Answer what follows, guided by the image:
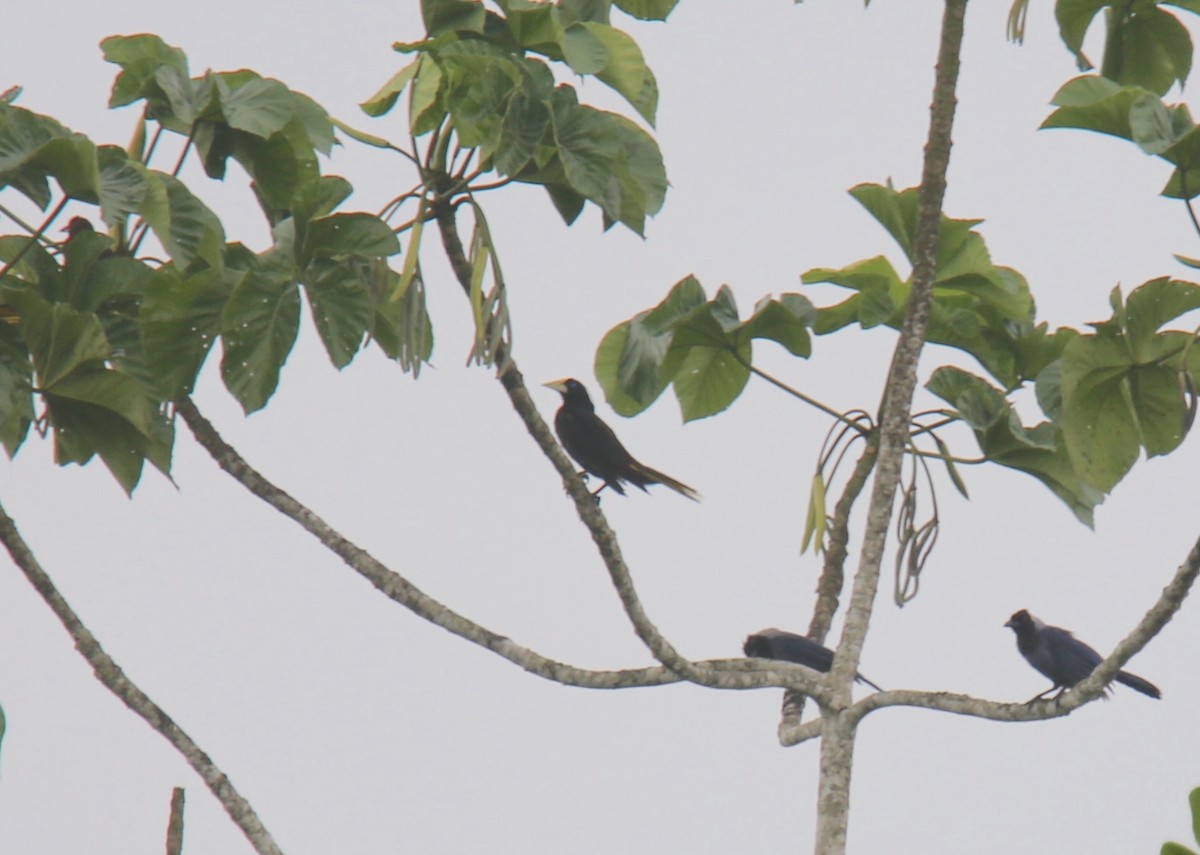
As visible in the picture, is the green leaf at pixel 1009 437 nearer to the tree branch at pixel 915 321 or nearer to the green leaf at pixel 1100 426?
the tree branch at pixel 915 321

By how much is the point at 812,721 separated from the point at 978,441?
1.01m

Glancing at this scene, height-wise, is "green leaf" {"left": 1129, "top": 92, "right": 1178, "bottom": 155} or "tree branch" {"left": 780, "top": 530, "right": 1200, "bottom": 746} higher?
"green leaf" {"left": 1129, "top": 92, "right": 1178, "bottom": 155}

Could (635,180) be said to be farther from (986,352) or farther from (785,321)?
(986,352)

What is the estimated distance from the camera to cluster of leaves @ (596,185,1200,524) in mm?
4066

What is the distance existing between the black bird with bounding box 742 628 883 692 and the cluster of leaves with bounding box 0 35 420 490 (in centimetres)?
340

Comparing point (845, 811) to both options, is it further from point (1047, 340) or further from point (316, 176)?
point (316, 176)

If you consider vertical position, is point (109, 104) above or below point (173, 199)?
above

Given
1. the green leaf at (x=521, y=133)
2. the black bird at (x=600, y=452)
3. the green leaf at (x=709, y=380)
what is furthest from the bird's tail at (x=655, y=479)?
the green leaf at (x=521, y=133)

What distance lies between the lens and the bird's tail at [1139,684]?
614 cm

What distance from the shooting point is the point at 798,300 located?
15.2ft

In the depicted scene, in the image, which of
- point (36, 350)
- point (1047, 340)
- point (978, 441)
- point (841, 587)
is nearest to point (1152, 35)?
point (1047, 340)

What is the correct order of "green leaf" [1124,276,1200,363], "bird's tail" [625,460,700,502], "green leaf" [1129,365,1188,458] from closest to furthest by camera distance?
"green leaf" [1124,276,1200,363], "green leaf" [1129,365,1188,458], "bird's tail" [625,460,700,502]

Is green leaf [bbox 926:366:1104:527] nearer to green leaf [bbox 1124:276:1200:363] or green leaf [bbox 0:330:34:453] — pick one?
green leaf [bbox 1124:276:1200:363]

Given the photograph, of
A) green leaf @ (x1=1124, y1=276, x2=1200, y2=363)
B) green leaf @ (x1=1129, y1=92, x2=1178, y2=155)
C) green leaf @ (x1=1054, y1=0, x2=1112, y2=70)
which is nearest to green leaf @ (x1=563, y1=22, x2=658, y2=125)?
green leaf @ (x1=1129, y1=92, x2=1178, y2=155)
